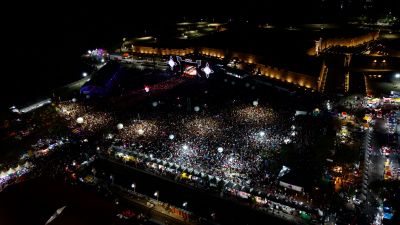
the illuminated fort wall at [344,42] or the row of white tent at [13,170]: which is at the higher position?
the illuminated fort wall at [344,42]

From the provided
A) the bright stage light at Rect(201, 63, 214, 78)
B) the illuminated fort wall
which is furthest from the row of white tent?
the illuminated fort wall

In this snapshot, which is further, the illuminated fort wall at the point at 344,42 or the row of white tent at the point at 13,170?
the illuminated fort wall at the point at 344,42

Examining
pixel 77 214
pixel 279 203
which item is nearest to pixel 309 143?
pixel 279 203

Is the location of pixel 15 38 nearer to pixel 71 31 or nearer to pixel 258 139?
pixel 71 31

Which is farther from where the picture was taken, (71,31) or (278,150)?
(71,31)

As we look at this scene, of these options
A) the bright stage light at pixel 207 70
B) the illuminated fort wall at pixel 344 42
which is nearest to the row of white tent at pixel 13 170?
the bright stage light at pixel 207 70

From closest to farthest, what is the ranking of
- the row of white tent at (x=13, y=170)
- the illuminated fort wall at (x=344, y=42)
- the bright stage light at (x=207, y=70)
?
1. the row of white tent at (x=13, y=170)
2. the bright stage light at (x=207, y=70)
3. the illuminated fort wall at (x=344, y=42)

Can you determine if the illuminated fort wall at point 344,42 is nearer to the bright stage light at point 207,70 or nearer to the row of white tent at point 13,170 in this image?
the bright stage light at point 207,70

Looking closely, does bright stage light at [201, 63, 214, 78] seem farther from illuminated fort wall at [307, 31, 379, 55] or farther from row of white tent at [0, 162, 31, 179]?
row of white tent at [0, 162, 31, 179]

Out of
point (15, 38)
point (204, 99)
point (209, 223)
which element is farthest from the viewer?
point (15, 38)

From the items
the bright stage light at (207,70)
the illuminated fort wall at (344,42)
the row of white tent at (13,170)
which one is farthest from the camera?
the illuminated fort wall at (344,42)

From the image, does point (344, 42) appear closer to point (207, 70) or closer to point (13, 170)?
point (207, 70)
